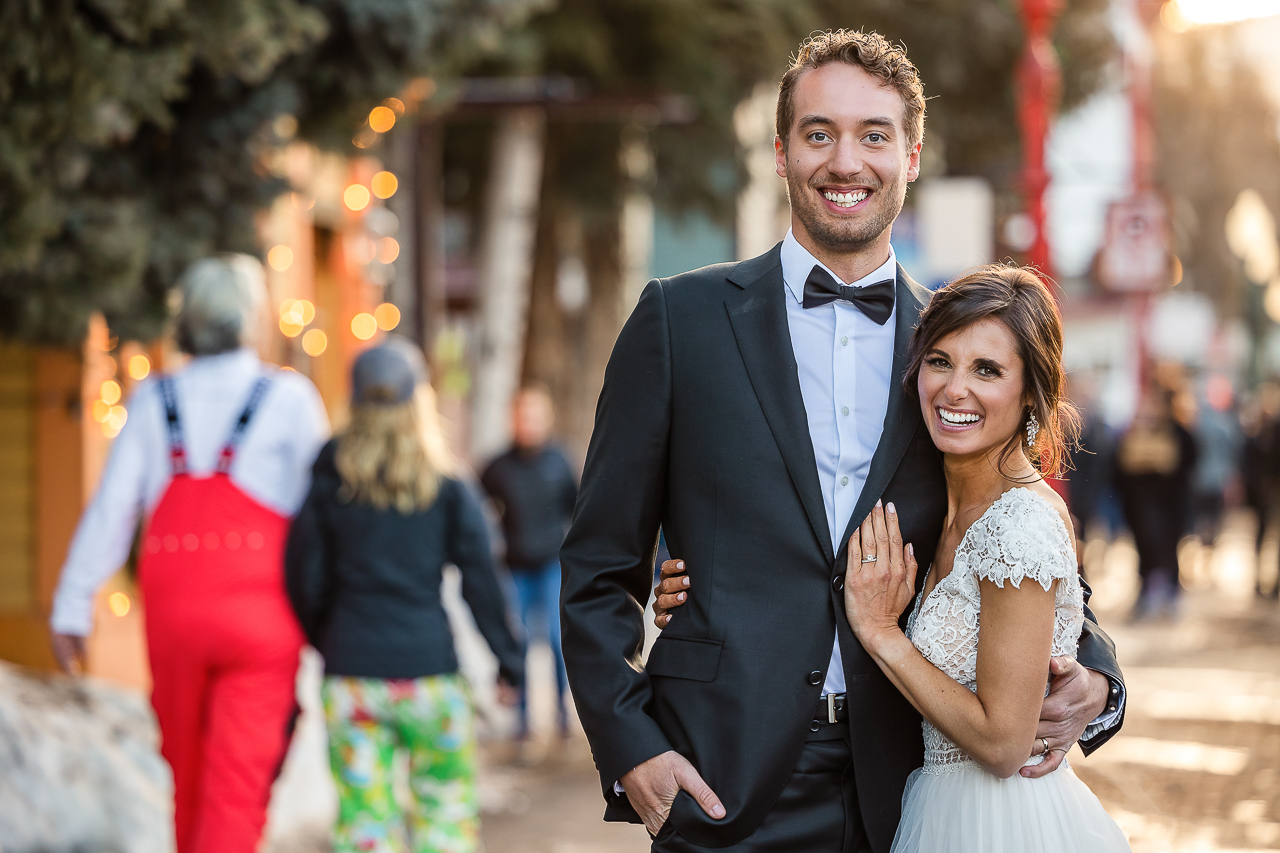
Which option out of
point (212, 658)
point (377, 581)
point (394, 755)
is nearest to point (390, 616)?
point (377, 581)

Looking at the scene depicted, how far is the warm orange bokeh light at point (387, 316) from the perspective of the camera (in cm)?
1201

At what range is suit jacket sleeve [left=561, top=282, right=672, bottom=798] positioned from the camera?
2699 mm

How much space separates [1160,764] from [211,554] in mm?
5746

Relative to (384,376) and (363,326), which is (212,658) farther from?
(363,326)

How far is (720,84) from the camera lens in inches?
543

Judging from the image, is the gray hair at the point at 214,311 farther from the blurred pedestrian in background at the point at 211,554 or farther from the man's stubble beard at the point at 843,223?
the man's stubble beard at the point at 843,223

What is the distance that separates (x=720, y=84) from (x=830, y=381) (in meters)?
11.4

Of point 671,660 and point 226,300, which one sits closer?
point 671,660

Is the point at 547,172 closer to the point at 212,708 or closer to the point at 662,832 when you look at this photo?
the point at 212,708

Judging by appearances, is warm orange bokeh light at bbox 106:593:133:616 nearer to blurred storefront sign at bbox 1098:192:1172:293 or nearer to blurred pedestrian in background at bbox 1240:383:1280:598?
blurred storefront sign at bbox 1098:192:1172:293

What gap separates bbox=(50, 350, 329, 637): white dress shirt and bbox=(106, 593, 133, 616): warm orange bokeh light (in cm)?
339

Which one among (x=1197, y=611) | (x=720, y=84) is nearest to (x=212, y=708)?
(x=720, y=84)

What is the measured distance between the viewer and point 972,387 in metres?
2.73

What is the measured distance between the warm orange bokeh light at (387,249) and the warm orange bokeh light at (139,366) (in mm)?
4340
